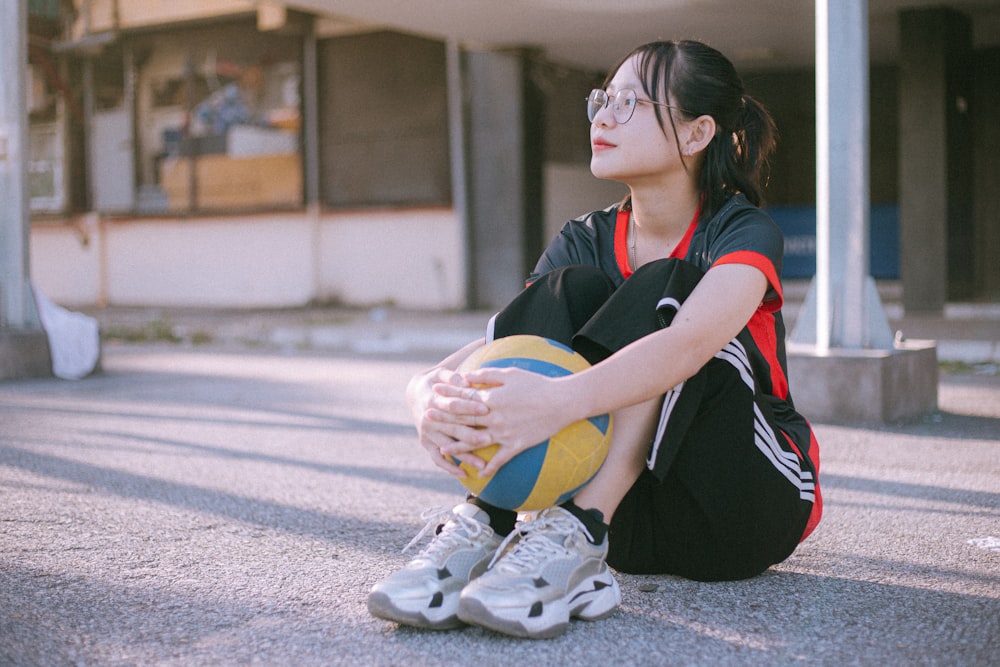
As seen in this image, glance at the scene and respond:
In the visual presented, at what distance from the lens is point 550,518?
7.11 ft

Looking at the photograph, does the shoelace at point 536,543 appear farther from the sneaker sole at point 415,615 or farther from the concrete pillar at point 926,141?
the concrete pillar at point 926,141

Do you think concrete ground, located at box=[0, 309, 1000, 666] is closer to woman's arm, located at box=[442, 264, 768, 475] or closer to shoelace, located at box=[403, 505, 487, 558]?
shoelace, located at box=[403, 505, 487, 558]

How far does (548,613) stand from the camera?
6.81 feet

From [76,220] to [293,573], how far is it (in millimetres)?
15116

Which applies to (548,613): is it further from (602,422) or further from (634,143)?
(634,143)

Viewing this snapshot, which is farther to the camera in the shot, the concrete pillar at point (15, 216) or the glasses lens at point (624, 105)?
the concrete pillar at point (15, 216)

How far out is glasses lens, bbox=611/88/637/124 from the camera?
2.50m

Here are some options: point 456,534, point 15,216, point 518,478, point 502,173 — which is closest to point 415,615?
point 456,534

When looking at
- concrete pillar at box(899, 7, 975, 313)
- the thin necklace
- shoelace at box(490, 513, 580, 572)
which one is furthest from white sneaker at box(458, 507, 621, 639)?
Result: concrete pillar at box(899, 7, 975, 313)

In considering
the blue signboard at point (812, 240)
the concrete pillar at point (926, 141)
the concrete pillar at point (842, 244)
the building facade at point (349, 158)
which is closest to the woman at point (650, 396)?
the concrete pillar at point (842, 244)

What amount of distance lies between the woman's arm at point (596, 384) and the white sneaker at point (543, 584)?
18 cm

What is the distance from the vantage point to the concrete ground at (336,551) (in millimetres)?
2100

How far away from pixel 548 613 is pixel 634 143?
1.11m

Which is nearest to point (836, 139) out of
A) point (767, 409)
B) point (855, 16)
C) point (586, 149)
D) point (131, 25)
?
point (855, 16)
